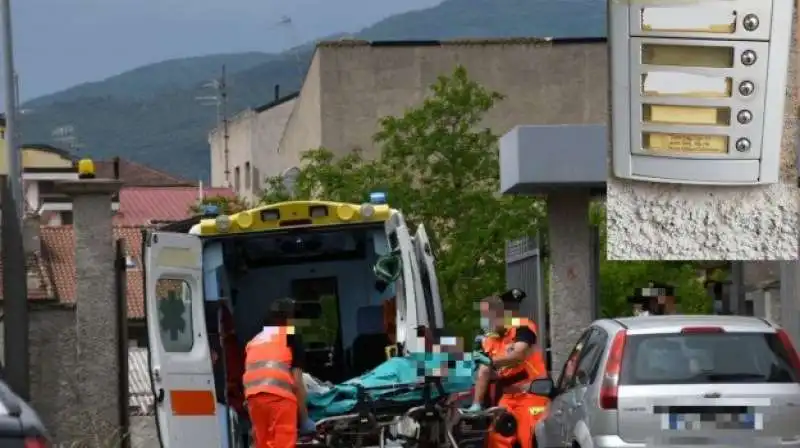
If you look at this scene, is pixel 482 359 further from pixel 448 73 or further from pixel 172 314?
pixel 448 73

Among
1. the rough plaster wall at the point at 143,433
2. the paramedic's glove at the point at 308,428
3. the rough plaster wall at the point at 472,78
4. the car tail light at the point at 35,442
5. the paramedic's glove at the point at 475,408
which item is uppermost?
the rough plaster wall at the point at 472,78

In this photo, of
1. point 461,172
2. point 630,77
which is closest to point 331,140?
point 461,172

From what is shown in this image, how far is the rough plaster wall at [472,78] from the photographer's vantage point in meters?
40.0

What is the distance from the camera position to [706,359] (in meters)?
10.5

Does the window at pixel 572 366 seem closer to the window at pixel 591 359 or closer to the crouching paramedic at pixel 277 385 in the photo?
the window at pixel 591 359

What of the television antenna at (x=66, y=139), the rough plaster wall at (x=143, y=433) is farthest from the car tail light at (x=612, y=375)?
the television antenna at (x=66, y=139)

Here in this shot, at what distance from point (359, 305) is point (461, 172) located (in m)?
12.3

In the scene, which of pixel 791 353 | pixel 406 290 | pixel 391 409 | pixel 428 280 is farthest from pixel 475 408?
pixel 791 353

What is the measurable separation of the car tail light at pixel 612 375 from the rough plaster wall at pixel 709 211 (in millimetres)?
3455

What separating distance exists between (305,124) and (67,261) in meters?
17.9

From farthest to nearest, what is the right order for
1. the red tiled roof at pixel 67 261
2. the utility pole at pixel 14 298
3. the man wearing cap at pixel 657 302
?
the red tiled roof at pixel 67 261, the man wearing cap at pixel 657 302, the utility pole at pixel 14 298

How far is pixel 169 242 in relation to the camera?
13055 millimetres

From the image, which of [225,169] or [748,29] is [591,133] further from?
[225,169]

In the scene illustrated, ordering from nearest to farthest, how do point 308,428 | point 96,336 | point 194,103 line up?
point 308,428 → point 96,336 → point 194,103
